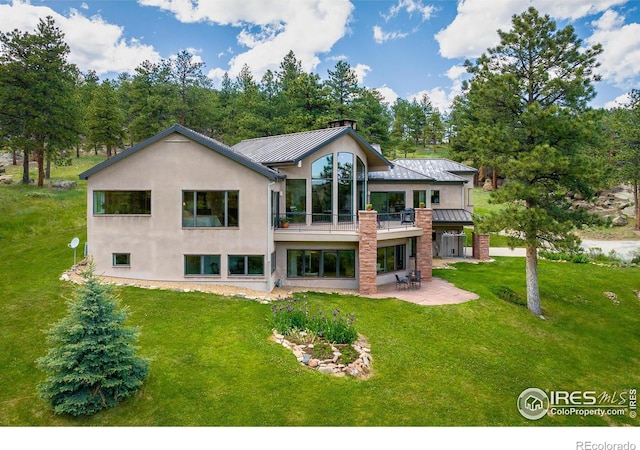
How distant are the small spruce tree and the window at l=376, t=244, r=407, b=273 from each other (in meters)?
13.8

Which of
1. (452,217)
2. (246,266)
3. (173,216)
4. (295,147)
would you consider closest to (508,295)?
(452,217)

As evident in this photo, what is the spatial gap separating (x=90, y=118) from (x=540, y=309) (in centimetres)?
4728

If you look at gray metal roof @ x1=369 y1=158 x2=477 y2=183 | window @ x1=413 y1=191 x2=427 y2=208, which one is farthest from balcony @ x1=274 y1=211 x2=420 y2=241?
gray metal roof @ x1=369 y1=158 x2=477 y2=183

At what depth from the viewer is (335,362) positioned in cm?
1078

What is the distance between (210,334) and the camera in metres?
12.0

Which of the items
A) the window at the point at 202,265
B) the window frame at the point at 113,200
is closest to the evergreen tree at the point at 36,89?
the window frame at the point at 113,200

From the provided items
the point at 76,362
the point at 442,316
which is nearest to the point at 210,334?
the point at 76,362

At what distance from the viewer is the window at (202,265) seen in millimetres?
16938

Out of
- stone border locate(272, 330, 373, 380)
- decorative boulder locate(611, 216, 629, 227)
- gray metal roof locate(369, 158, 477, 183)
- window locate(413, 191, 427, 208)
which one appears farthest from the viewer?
decorative boulder locate(611, 216, 629, 227)

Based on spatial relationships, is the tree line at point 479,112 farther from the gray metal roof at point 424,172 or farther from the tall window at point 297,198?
the tall window at point 297,198

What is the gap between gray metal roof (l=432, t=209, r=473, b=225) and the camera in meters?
25.2

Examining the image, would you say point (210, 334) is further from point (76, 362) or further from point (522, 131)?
point (522, 131)

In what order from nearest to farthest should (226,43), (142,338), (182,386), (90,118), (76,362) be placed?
1. (76,362)
2. (182,386)
3. (142,338)
4. (226,43)
5. (90,118)

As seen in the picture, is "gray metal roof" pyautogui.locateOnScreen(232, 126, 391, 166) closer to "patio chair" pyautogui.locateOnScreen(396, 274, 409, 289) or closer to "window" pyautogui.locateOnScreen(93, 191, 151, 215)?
"window" pyautogui.locateOnScreen(93, 191, 151, 215)
